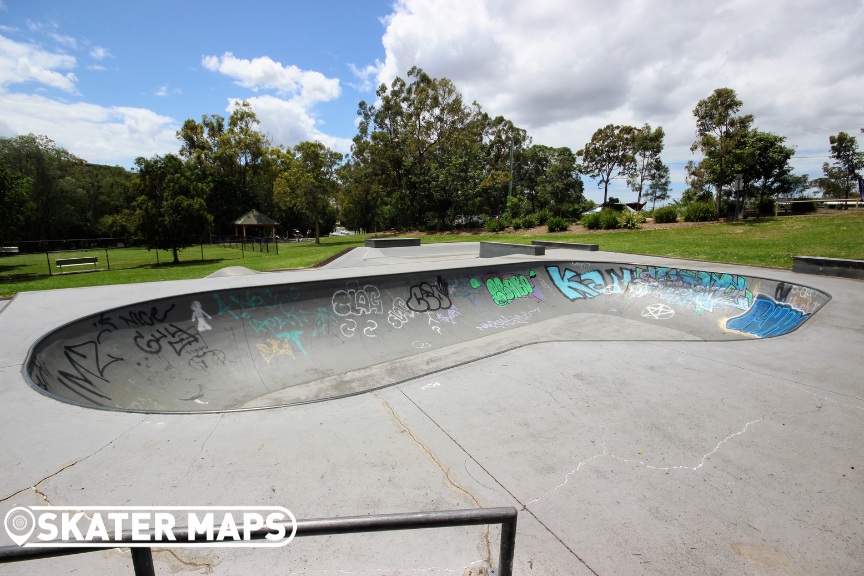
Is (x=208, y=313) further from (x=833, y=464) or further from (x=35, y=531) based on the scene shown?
(x=833, y=464)

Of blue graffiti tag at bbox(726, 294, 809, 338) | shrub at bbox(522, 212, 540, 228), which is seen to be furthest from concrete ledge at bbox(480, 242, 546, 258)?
shrub at bbox(522, 212, 540, 228)

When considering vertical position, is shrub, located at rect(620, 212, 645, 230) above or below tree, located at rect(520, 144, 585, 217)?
below

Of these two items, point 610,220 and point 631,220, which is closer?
point 631,220

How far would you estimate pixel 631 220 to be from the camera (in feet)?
83.8

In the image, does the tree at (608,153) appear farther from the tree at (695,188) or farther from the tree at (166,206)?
the tree at (166,206)

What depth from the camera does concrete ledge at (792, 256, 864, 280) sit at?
36.5 feet

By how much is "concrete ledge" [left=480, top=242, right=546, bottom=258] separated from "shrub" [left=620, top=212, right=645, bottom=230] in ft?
31.8

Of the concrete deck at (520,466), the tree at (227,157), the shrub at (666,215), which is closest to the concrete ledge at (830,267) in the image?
the concrete deck at (520,466)

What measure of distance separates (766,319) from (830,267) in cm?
471

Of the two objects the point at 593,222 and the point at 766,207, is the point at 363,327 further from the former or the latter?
the point at 766,207

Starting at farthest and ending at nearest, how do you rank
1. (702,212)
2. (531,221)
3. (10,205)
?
1. (531,221)
2. (702,212)
3. (10,205)

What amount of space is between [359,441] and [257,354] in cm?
460

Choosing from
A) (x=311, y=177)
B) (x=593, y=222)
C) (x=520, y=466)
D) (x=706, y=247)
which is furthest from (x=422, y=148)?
(x=520, y=466)

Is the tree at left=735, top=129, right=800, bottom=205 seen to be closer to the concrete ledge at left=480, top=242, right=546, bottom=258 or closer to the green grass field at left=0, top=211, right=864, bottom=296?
the green grass field at left=0, top=211, right=864, bottom=296
